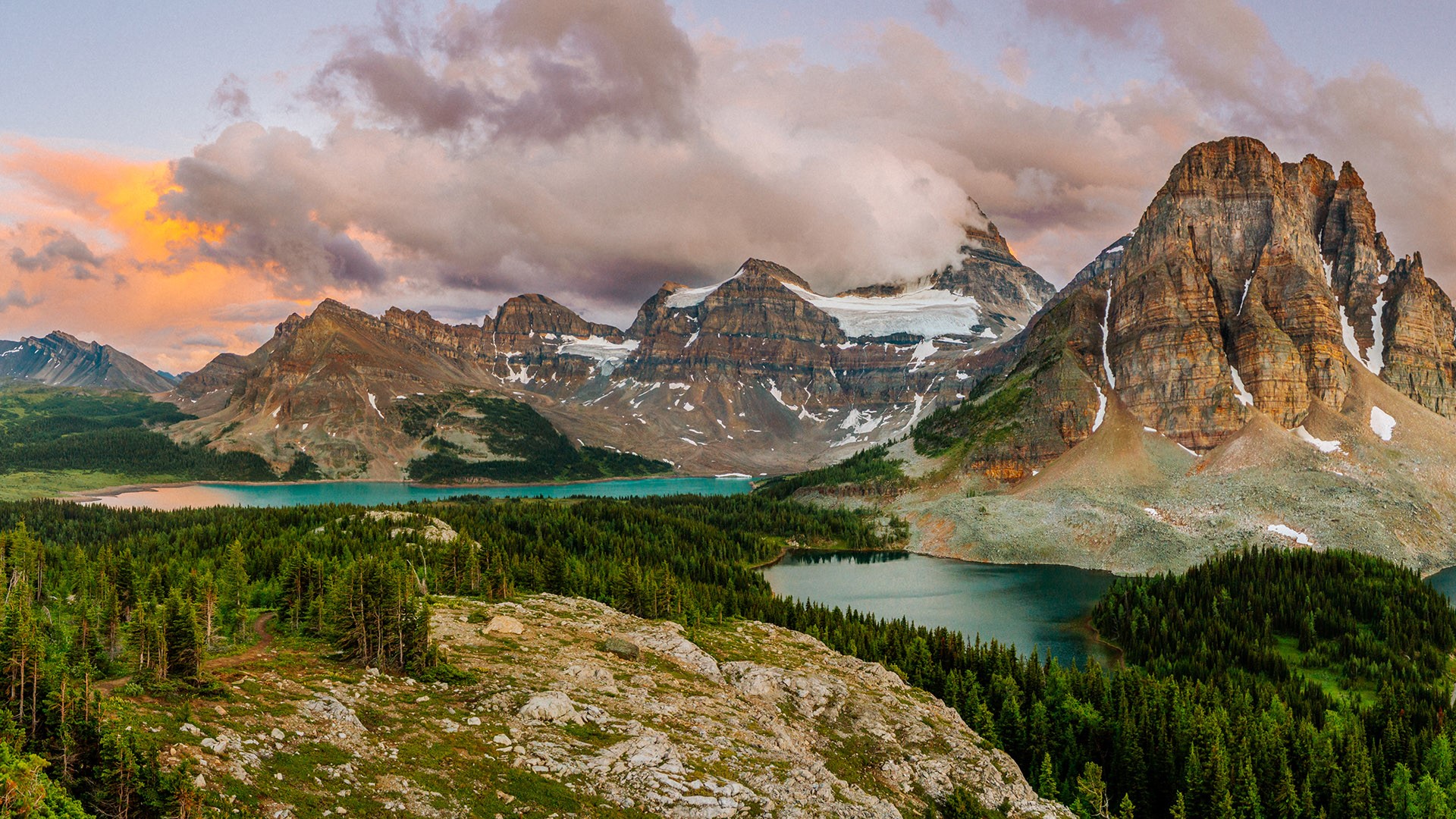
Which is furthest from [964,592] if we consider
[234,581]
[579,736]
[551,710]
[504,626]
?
[579,736]

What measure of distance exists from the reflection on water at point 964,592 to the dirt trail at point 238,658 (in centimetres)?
7568

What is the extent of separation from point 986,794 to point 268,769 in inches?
1676

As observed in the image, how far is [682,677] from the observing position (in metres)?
56.7

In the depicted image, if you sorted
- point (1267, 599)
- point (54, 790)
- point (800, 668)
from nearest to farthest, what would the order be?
point (54, 790) → point (800, 668) → point (1267, 599)

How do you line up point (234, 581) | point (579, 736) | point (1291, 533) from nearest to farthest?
1. point (579, 736)
2. point (234, 581)
3. point (1291, 533)

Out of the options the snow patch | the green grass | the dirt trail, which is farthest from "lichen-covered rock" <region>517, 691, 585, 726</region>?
the snow patch

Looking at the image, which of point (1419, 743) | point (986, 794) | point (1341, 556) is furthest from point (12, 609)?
point (1341, 556)

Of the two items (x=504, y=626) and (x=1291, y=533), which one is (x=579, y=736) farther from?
(x=1291, y=533)

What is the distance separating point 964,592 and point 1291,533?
81.1 m

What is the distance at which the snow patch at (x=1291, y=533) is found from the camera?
6437 inches

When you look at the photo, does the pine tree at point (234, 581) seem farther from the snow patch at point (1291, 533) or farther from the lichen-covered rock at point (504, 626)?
the snow patch at point (1291, 533)

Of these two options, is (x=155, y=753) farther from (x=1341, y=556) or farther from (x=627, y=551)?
(x=1341, y=556)

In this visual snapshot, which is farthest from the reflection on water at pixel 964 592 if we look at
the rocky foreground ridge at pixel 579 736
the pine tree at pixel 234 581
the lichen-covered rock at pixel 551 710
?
the pine tree at pixel 234 581

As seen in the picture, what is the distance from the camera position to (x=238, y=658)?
46.7 m
